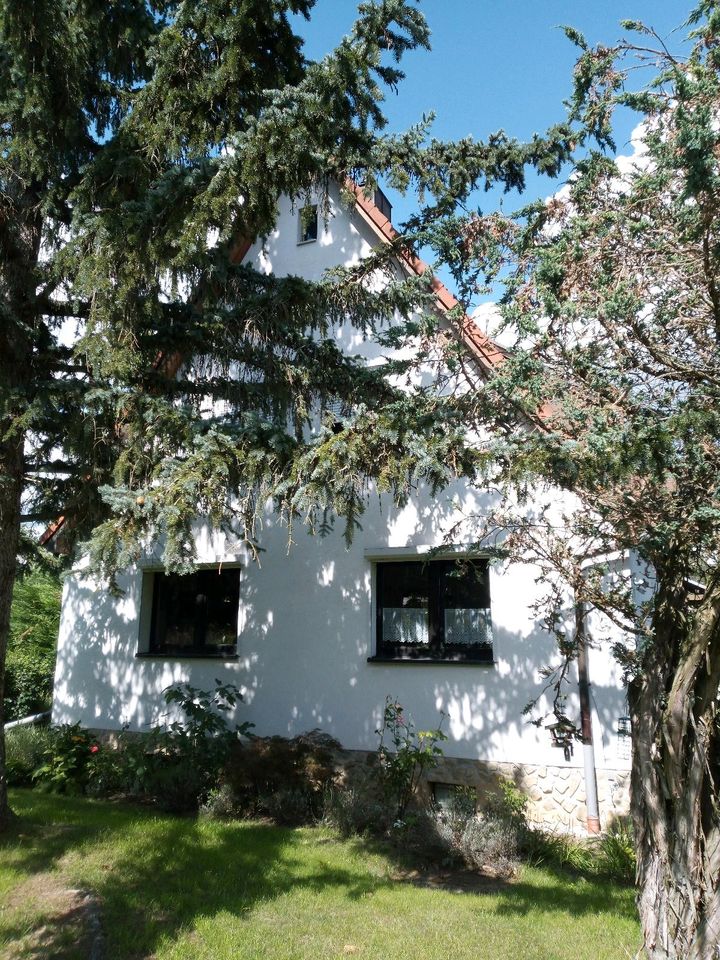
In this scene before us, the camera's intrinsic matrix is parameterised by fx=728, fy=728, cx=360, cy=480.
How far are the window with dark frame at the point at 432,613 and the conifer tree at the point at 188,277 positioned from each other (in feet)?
9.80

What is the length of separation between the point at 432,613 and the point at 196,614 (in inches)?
144

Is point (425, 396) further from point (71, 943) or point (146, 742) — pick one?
point (146, 742)

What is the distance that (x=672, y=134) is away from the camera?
362 cm

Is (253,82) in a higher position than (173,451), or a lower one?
higher

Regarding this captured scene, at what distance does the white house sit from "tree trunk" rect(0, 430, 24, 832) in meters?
0.94

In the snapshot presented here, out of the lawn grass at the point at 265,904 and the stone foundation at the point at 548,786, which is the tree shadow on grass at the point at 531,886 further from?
the stone foundation at the point at 548,786

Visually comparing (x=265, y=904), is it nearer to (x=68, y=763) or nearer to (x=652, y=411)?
(x=652, y=411)

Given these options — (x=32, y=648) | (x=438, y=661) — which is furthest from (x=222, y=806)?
(x=32, y=648)

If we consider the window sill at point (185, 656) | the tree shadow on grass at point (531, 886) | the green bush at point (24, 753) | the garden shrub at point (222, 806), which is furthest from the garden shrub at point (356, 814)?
the green bush at point (24, 753)

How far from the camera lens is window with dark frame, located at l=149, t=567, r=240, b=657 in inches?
393

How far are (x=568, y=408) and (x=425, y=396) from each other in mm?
1329

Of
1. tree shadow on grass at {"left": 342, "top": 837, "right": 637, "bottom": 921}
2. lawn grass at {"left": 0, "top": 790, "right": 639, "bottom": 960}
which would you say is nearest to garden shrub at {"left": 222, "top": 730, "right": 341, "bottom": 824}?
lawn grass at {"left": 0, "top": 790, "right": 639, "bottom": 960}

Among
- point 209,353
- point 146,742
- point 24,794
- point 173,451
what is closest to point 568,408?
point 173,451

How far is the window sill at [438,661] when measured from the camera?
26.0ft
